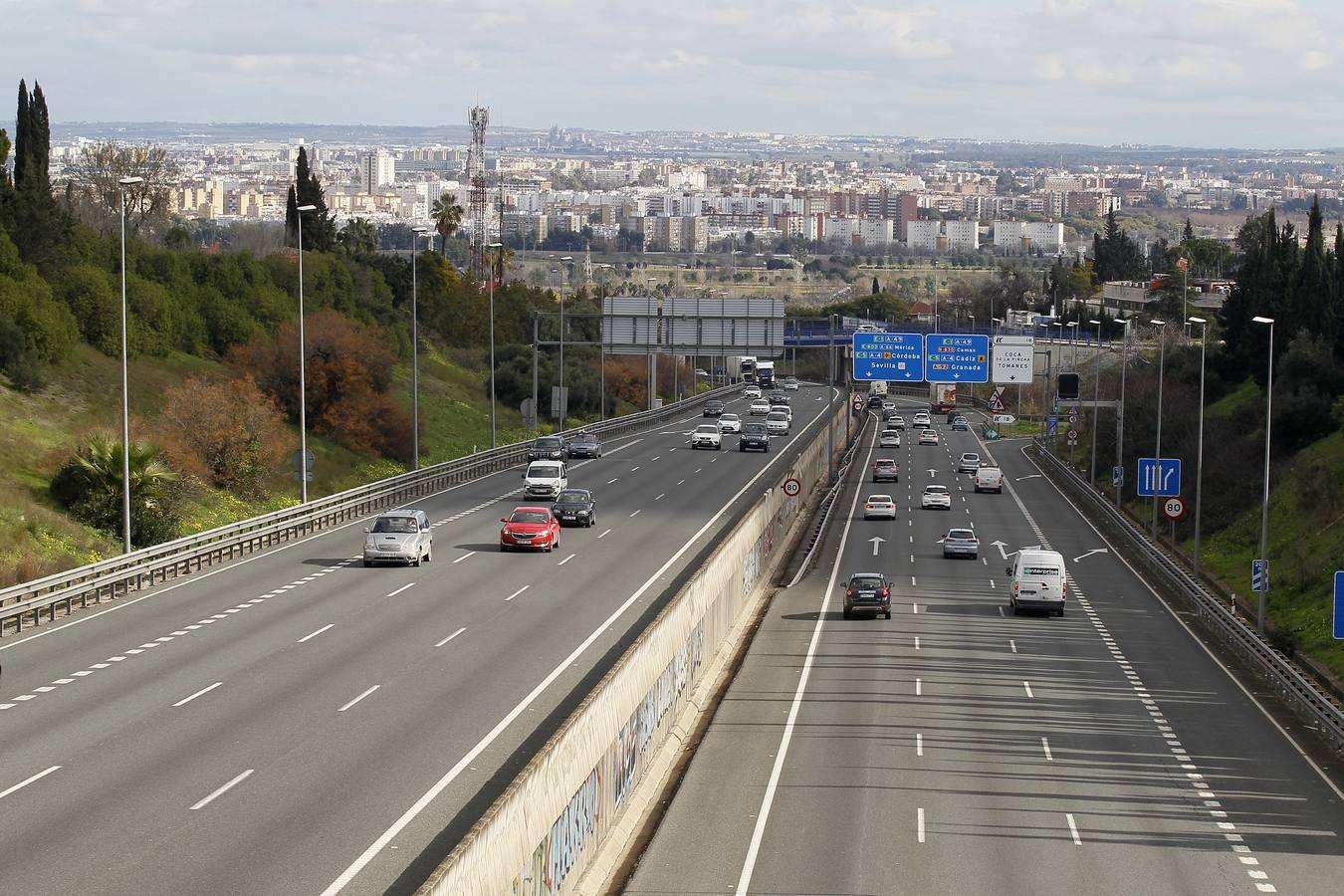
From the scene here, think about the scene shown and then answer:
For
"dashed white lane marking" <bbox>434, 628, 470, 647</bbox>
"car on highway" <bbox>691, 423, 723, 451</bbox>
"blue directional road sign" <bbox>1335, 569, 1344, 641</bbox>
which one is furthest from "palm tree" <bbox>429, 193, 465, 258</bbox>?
"blue directional road sign" <bbox>1335, 569, 1344, 641</bbox>

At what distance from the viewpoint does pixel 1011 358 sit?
8488 centimetres

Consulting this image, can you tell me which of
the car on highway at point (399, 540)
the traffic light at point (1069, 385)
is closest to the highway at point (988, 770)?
the car on highway at point (399, 540)

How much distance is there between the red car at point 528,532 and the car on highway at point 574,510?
566 cm

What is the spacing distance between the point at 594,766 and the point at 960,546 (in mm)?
38276

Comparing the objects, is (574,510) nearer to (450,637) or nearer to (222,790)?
(450,637)

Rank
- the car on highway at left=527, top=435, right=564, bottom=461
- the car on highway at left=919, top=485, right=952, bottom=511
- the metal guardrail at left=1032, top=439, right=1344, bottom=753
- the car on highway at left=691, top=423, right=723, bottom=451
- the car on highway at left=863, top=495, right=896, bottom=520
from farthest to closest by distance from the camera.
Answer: the car on highway at left=691, top=423, right=723, bottom=451 < the car on highway at left=527, top=435, right=564, bottom=461 < the car on highway at left=919, top=485, right=952, bottom=511 < the car on highway at left=863, top=495, right=896, bottom=520 < the metal guardrail at left=1032, top=439, right=1344, bottom=753

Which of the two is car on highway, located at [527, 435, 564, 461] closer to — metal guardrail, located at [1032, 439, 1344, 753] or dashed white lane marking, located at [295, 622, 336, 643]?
metal guardrail, located at [1032, 439, 1344, 753]

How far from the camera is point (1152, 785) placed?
89.8 ft

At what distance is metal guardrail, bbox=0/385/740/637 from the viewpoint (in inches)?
1411

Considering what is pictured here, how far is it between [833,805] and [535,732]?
4647 millimetres

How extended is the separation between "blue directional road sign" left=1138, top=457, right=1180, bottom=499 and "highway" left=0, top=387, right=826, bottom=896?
18.8m

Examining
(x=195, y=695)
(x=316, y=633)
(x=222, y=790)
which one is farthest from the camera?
(x=316, y=633)

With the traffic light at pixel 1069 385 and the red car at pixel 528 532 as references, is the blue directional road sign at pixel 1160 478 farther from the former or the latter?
the red car at pixel 528 532

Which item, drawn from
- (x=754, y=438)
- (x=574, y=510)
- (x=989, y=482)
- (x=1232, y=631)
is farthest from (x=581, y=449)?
(x=1232, y=631)
